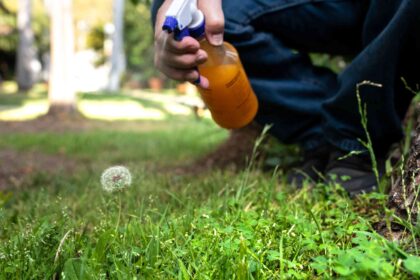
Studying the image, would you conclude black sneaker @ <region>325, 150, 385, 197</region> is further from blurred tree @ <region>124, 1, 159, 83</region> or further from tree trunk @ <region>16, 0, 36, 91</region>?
blurred tree @ <region>124, 1, 159, 83</region>

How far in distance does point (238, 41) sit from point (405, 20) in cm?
59

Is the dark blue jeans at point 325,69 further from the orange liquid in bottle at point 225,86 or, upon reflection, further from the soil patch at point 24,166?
the soil patch at point 24,166

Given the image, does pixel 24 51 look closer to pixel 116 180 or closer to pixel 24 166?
pixel 24 166

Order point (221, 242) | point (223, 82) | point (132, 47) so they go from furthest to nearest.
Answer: point (132, 47) → point (223, 82) → point (221, 242)

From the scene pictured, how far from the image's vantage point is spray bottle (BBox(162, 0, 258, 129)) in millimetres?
1328

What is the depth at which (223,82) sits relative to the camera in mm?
1539

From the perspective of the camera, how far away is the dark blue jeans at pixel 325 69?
1.52 m

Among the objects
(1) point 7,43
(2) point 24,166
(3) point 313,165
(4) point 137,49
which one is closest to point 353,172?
(3) point 313,165

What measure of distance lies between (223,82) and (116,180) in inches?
20.9

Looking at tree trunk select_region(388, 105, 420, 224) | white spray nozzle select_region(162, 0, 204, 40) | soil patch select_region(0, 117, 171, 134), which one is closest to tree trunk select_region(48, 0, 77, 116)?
soil patch select_region(0, 117, 171, 134)

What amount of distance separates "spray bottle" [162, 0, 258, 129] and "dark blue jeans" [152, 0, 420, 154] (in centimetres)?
17

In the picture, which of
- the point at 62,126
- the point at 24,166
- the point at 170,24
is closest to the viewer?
the point at 170,24

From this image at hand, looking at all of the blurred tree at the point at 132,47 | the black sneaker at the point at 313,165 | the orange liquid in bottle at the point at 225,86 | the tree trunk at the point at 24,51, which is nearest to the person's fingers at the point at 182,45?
the orange liquid in bottle at the point at 225,86

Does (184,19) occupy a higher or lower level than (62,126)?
higher
